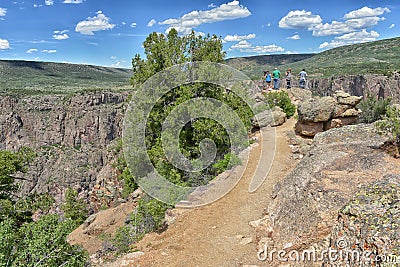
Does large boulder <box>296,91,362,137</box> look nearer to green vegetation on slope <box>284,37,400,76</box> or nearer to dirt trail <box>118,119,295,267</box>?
dirt trail <box>118,119,295,267</box>

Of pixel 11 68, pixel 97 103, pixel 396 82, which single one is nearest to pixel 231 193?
pixel 396 82

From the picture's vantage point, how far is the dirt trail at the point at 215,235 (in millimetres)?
9000

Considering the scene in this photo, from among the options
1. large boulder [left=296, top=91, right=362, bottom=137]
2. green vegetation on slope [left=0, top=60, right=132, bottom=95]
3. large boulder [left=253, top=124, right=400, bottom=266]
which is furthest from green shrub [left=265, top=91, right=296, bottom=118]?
green vegetation on slope [left=0, top=60, right=132, bottom=95]

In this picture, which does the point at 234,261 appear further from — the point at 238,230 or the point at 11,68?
the point at 11,68

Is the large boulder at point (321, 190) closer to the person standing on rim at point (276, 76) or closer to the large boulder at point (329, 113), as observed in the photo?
the large boulder at point (329, 113)

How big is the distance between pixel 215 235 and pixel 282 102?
17.4 meters

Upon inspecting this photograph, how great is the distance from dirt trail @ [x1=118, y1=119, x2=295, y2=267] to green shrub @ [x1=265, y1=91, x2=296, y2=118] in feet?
38.4

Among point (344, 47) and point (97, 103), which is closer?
point (97, 103)

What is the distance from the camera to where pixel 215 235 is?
1018 centimetres

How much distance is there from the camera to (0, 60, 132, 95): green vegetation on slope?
142500 mm

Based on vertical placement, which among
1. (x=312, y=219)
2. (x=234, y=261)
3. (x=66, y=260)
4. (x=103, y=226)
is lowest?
(x=103, y=226)

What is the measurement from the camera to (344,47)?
484 feet

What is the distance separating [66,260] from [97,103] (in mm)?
101847

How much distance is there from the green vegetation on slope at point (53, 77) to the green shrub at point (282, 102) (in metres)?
115
